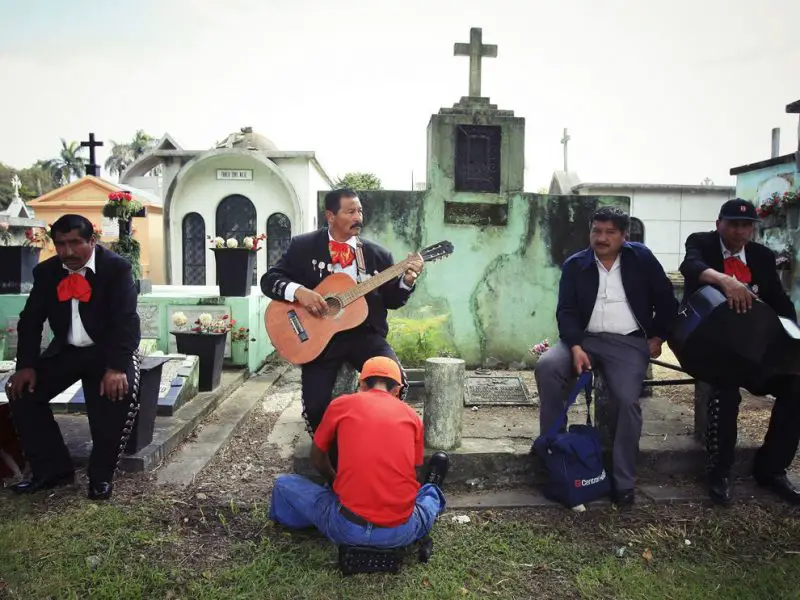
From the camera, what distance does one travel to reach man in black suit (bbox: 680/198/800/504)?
3816 millimetres

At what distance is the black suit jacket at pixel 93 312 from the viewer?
388cm

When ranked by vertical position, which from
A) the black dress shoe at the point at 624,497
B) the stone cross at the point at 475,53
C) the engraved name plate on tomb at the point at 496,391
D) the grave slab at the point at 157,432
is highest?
the stone cross at the point at 475,53

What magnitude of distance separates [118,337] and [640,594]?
11.0 feet

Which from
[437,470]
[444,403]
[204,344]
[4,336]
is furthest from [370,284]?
[4,336]

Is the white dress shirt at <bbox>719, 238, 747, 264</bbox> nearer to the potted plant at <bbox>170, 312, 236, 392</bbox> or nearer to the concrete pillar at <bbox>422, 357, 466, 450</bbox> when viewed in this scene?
the concrete pillar at <bbox>422, 357, 466, 450</bbox>

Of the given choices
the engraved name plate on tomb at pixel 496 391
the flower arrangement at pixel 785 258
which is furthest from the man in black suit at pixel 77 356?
the flower arrangement at pixel 785 258

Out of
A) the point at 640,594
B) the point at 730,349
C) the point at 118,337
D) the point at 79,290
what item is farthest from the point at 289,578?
the point at 730,349

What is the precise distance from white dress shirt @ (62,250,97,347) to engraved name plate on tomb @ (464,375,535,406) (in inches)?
130

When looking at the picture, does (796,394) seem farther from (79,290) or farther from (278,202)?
(278,202)

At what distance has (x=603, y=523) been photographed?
352cm

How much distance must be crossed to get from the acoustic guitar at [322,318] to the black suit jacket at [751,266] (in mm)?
1935

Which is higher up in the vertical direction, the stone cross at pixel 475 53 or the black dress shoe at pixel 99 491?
the stone cross at pixel 475 53

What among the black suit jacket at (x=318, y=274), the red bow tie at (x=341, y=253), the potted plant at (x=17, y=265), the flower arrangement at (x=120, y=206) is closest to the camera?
the black suit jacket at (x=318, y=274)

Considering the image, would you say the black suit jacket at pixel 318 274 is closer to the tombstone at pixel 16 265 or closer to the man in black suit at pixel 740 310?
the man in black suit at pixel 740 310
